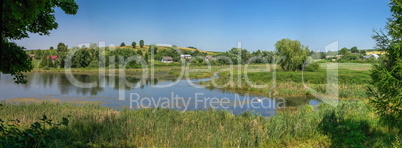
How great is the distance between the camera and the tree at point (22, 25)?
15.2ft

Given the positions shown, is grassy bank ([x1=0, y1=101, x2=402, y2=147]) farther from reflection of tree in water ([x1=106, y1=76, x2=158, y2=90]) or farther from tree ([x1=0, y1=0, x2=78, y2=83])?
reflection of tree in water ([x1=106, y1=76, x2=158, y2=90])

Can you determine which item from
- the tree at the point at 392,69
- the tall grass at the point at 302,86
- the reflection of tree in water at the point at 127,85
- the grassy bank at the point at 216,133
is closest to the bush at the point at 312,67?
the tall grass at the point at 302,86

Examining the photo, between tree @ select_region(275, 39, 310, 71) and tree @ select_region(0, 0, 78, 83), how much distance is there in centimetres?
5395

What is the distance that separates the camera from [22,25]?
5.40 meters

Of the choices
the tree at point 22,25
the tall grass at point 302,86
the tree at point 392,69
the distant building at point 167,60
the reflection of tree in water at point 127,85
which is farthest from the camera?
the distant building at point 167,60

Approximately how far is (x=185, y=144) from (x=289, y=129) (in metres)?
4.82

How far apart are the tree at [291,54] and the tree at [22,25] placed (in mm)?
53949

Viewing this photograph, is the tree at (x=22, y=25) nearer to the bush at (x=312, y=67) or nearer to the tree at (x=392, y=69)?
the tree at (x=392, y=69)

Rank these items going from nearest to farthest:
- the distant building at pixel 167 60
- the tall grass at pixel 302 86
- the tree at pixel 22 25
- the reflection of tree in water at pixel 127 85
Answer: the tree at pixel 22 25 < the tall grass at pixel 302 86 < the reflection of tree in water at pixel 127 85 < the distant building at pixel 167 60

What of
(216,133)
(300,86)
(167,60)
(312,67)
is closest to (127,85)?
(300,86)

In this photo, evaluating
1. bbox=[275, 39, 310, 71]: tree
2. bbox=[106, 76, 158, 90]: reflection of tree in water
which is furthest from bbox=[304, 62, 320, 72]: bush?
bbox=[106, 76, 158, 90]: reflection of tree in water

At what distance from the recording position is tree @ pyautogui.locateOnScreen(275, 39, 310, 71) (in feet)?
182

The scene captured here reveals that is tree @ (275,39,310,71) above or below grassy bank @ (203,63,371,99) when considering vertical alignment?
above

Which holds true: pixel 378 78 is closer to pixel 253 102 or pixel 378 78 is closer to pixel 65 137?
pixel 65 137
